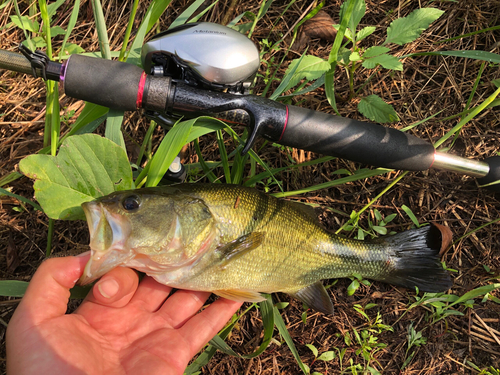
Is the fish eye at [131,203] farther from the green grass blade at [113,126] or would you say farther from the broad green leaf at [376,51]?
the broad green leaf at [376,51]

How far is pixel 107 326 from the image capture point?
7.04ft

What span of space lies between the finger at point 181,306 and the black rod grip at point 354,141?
1362 millimetres

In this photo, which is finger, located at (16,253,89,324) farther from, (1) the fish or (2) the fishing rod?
(2) the fishing rod

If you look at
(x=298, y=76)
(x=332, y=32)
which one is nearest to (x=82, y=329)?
(x=298, y=76)

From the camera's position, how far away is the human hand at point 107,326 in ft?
5.83

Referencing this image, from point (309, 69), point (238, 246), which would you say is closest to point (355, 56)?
point (309, 69)

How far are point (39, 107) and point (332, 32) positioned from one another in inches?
120

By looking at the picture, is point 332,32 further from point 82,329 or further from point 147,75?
point 82,329

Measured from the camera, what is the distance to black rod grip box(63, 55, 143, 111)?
204 cm

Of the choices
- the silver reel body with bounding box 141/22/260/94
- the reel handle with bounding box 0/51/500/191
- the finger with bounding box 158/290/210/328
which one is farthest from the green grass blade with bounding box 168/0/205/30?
the finger with bounding box 158/290/210/328

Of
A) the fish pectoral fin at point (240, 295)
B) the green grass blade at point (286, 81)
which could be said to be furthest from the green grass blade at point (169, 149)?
the fish pectoral fin at point (240, 295)

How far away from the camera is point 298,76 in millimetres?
2430

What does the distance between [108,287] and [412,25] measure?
2853 mm

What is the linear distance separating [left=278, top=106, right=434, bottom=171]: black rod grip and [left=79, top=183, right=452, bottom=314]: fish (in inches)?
21.7
